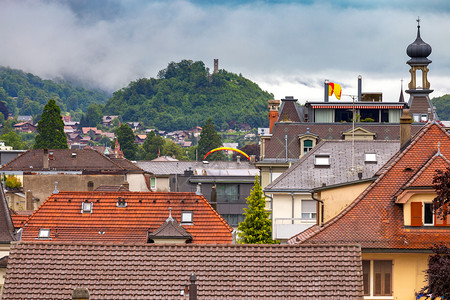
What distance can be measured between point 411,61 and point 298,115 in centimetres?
2124

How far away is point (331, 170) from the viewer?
54625 mm

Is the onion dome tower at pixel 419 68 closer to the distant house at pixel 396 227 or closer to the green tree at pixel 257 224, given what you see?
the green tree at pixel 257 224

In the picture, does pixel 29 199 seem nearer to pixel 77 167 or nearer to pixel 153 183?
pixel 77 167

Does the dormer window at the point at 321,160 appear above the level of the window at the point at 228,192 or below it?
below

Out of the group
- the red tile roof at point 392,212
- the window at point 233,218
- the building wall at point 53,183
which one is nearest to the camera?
the red tile roof at point 392,212

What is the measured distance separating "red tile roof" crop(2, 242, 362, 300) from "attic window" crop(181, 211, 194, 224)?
28.9 m

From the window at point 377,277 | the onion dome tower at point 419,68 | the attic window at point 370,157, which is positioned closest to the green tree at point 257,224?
the attic window at point 370,157

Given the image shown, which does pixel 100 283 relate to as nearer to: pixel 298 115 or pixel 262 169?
pixel 262 169

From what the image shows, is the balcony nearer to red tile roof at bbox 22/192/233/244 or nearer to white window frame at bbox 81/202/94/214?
red tile roof at bbox 22/192/233/244

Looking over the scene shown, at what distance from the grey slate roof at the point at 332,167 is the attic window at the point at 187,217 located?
14.0 feet

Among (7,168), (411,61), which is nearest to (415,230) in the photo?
(411,61)

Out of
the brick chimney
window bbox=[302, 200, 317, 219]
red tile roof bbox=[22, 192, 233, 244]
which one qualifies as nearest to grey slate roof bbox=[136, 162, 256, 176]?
the brick chimney

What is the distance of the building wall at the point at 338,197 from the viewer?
38.1 meters

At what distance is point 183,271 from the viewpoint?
26016mm
